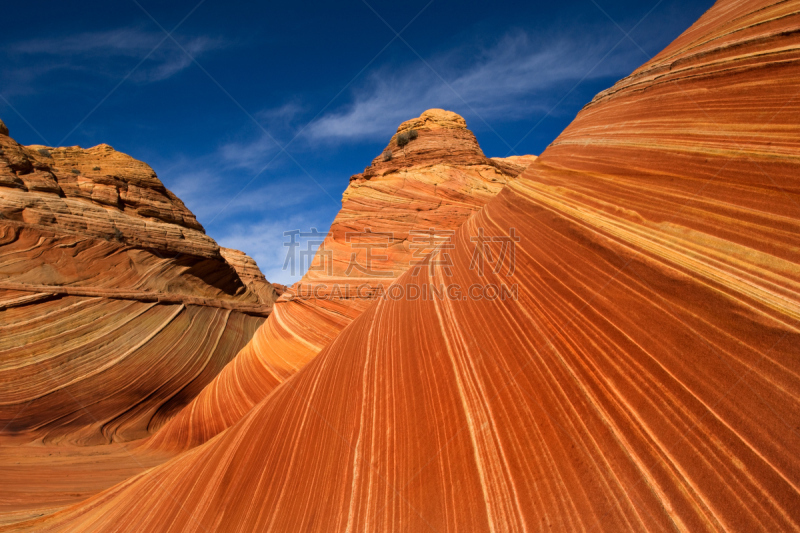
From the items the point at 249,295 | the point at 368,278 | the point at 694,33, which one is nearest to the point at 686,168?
the point at 694,33

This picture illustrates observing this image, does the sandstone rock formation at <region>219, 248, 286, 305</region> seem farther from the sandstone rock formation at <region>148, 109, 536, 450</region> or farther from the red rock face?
the sandstone rock formation at <region>148, 109, 536, 450</region>

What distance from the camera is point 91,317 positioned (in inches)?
356

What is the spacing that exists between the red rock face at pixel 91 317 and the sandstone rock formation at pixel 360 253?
175 cm

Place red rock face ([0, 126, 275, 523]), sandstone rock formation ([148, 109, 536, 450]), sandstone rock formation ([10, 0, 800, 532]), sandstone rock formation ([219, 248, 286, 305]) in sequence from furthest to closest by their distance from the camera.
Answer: sandstone rock formation ([219, 248, 286, 305]), red rock face ([0, 126, 275, 523]), sandstone rock formation ([148, 109, 536, 450]), sandstone rock formation ([10, 0, 800, 532])

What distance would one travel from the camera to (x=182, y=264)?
1202cm

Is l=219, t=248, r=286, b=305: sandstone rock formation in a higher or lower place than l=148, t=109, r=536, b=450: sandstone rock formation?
lower

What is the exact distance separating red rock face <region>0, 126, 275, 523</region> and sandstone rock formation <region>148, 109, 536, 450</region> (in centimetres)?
175

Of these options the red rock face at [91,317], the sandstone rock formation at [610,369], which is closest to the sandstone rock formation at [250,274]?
the red rock face at [91,317]

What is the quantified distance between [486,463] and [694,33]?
12.2 ft

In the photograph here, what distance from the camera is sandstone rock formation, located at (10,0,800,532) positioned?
3.97ft

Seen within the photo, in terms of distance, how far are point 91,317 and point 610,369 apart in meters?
11.7

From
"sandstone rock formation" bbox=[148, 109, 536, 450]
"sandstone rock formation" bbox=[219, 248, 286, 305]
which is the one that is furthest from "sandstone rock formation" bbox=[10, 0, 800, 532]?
"sandstone rock formation" bbox=[219, 248, 286, 305]

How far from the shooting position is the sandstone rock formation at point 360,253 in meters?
6.57

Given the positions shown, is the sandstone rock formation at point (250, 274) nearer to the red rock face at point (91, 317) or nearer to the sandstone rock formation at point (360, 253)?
the red rock face at point (91, 317)
